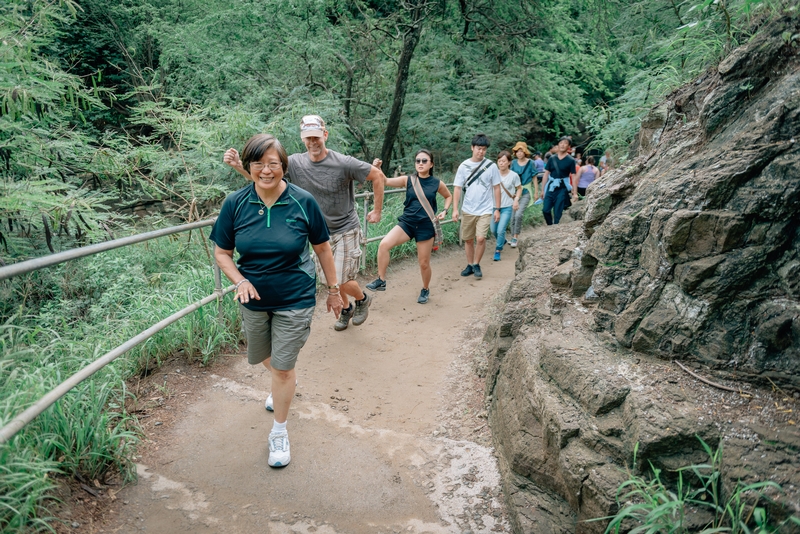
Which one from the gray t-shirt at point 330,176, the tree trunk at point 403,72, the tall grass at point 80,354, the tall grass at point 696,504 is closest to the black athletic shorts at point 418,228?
the gray t-shirt at point 330,176

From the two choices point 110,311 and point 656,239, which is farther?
point 110,311

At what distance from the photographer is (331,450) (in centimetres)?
368

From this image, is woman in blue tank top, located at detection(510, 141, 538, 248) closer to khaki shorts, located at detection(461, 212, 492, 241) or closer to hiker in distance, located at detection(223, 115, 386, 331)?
khaki shorts, located at detection(461, 212, 492, 241)

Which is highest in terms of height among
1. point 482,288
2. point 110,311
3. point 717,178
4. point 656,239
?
point 717,178

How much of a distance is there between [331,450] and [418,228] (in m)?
3.46

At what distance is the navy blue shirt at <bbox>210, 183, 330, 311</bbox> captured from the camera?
318 centimetres

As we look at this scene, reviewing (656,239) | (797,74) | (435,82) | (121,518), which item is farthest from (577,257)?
(435,82)

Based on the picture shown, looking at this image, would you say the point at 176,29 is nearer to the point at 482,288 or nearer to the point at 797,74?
the point at 482,288

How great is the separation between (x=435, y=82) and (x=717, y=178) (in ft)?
35.1

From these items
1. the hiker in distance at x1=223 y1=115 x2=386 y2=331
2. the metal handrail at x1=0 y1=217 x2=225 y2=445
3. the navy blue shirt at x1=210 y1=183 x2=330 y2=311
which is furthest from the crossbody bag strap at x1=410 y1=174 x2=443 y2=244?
the navy blue shirt at x1=210 y1=183 x2=330 y2=311

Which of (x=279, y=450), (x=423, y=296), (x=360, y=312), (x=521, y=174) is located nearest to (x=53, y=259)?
(x=279, y=450)

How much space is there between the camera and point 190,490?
3.14 meters

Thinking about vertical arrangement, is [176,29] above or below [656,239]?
above

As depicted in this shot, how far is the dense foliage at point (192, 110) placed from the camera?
3318 mm
